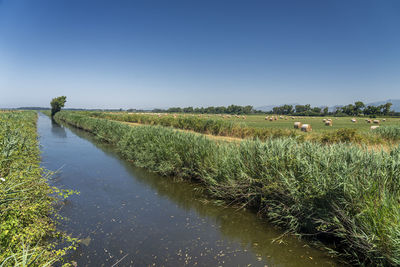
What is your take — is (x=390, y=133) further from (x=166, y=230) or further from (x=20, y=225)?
(x=20, y=225)

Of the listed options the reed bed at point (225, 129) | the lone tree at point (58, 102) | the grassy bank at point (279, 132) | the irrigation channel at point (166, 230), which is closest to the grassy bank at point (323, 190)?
the irrigation channel at point (166, 230)

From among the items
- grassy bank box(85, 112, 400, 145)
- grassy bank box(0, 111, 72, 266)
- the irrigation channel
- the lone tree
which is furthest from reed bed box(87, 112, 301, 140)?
the lone tree

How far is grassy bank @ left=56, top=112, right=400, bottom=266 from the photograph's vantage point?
13.4 feet

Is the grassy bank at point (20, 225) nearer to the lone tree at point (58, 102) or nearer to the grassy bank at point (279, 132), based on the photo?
the grassy bank at point (279, 132)

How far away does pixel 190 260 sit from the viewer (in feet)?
15.8

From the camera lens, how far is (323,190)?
5.08 metres

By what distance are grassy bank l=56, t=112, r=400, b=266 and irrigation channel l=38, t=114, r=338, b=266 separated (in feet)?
1.87

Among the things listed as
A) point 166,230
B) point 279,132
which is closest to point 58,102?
point 279,132

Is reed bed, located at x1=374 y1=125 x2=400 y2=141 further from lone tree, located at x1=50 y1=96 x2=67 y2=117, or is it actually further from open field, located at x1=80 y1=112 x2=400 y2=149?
lone tree, located at x1=50 y1=96 x2=67 y2=117

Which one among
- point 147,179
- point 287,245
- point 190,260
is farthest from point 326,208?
point 147,179

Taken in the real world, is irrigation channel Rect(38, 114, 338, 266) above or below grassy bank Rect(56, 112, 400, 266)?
below

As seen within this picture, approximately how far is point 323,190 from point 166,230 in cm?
440

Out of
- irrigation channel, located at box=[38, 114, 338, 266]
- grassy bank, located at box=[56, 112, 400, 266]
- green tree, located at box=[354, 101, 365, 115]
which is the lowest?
irrigation channel, located at box=[38, 114, 338, 266]

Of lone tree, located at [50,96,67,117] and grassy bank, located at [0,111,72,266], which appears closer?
grassy bank, located at [0,111,72,266]
